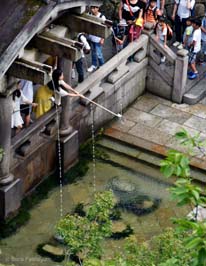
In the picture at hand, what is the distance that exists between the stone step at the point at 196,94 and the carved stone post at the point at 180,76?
161mm

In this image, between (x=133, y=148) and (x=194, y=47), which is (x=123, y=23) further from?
(x=133, y=148)

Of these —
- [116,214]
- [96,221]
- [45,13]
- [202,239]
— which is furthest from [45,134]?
[202,239]

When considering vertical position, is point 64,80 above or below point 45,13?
below

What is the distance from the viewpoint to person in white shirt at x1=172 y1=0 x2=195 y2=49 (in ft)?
74.6

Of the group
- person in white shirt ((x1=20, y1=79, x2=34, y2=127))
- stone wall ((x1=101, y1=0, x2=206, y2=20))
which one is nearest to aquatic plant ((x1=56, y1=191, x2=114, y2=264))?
person in white shirt ((x1=20, y1=79, x2=34, y2=127))

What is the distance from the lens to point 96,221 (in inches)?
464

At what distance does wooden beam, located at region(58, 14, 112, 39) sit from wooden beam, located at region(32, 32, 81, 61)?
2.43 ft

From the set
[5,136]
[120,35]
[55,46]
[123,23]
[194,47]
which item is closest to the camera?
[55,46]

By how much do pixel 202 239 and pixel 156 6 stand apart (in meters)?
13.8

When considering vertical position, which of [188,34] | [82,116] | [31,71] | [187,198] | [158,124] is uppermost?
[187,198]

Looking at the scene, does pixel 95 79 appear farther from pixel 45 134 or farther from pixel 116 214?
pixel 116 214

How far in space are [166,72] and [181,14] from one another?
87.3 inches

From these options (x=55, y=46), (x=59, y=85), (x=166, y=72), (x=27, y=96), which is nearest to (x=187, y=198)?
(x=55, y=46)

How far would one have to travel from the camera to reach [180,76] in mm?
21344
